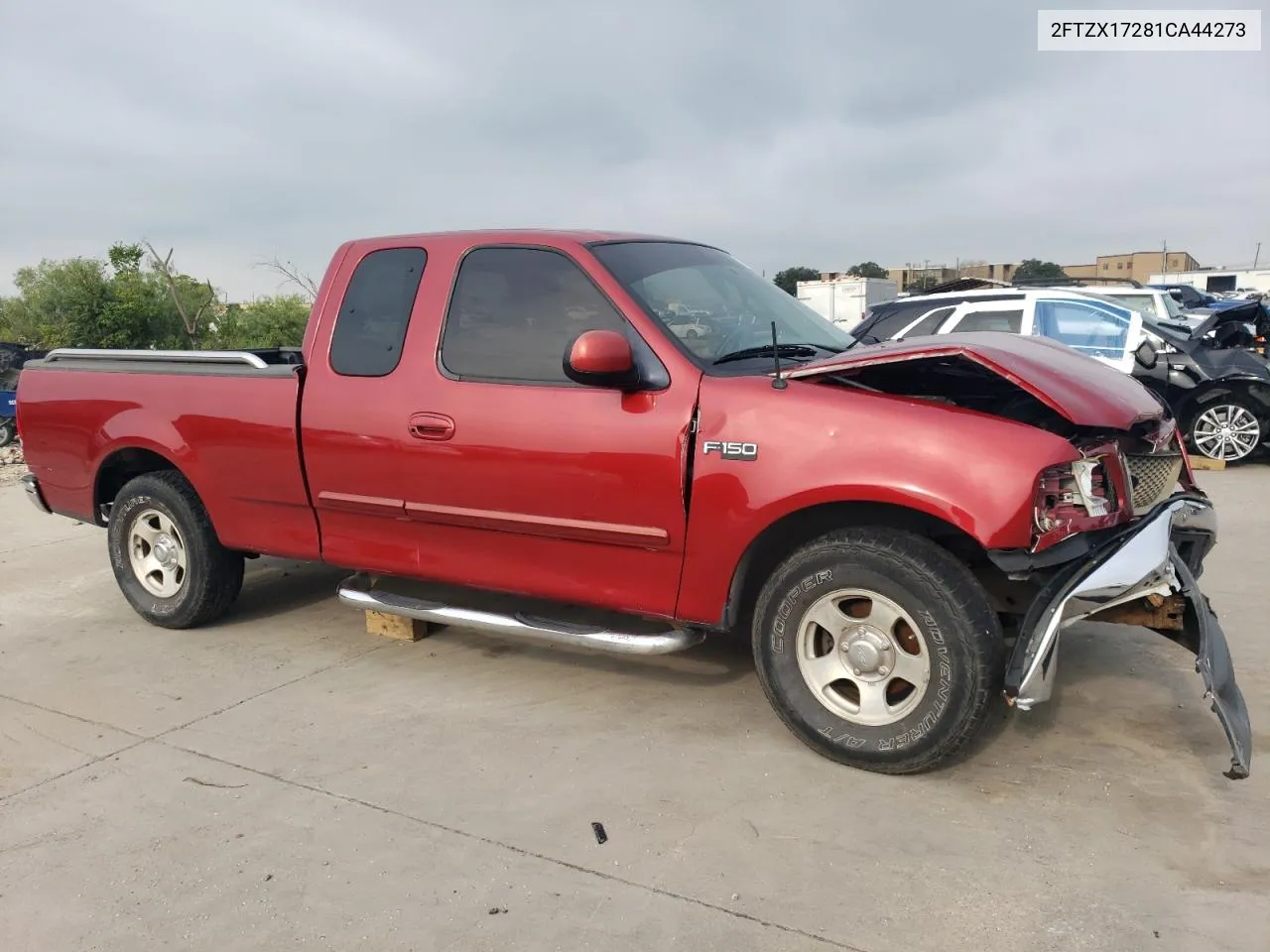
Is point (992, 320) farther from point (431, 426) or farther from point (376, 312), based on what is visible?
point (431, 426)

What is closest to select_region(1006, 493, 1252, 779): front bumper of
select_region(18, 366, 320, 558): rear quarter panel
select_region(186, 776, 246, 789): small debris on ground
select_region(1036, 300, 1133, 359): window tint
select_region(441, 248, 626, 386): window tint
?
select_region(441, 248, 626, 386): window tint

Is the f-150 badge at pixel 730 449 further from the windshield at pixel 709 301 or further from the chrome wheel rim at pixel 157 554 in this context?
the chrome wheel rim at pixel 157 554

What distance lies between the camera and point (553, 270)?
12.6ft

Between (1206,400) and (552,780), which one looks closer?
(552,780)

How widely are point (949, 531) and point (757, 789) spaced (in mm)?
1129

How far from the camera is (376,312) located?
13.9 ft

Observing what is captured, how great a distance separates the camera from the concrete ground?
2.57 m

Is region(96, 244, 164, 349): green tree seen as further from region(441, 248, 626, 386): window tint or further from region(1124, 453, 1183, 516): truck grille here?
region(1124, 453, 1183, 516): truck grille

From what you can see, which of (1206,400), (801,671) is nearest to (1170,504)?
(801,671)

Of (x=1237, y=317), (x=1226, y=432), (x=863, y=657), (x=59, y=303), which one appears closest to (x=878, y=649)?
(x=863, y=657)

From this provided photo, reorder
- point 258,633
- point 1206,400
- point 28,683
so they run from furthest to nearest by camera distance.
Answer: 1. point 1206,400
2. point 258,633
3. point 28,683

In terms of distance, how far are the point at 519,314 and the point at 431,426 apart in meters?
0.59

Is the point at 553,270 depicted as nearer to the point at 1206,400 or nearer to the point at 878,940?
the point at 878,940

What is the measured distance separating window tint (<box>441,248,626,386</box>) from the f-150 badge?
2.04 ft
